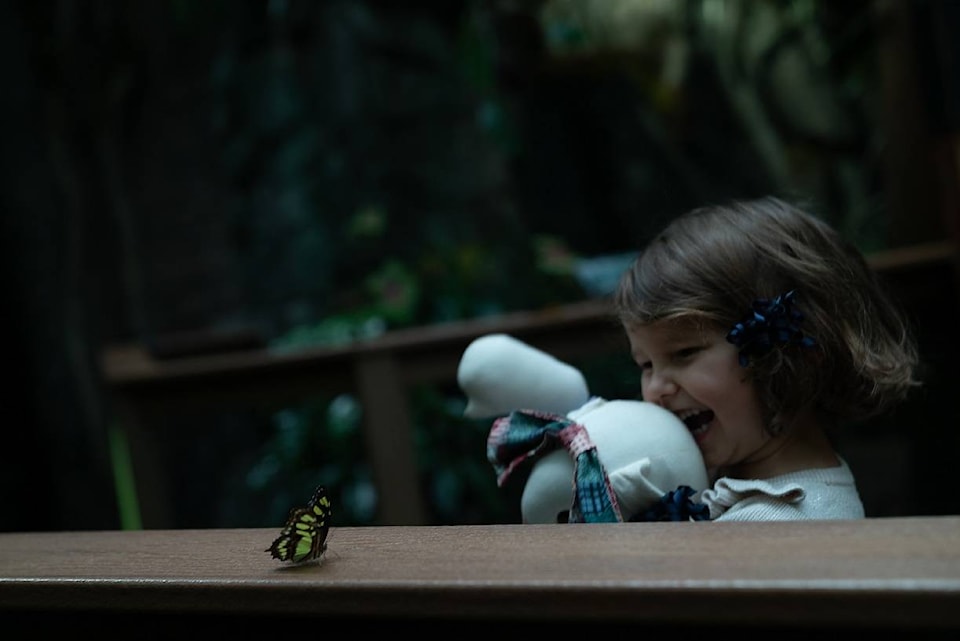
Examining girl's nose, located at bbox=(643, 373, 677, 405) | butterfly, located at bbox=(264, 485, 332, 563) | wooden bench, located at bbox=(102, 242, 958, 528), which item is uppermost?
butterfly, located at bbox=(264, 485, 332, 563)

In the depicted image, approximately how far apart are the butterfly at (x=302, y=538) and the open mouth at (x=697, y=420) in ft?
2.06

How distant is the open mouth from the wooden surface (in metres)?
A: 0.56

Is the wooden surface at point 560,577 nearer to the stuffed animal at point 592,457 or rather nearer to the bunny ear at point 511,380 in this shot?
the stuffed animal at point 592,457

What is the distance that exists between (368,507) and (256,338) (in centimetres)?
150

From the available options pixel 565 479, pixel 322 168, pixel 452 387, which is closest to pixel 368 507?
pixel 452 387

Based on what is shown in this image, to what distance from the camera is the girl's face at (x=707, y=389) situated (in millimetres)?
1327

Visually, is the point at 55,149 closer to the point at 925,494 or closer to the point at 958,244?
the point at 958,244

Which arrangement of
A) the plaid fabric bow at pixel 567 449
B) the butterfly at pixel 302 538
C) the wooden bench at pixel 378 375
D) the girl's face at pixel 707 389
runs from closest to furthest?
the butterfly at pixel 302 538, the plaid fabric bow at pixel 567 449, the girl's face at pixel 707 389, the wooden bench at pixel 378 375

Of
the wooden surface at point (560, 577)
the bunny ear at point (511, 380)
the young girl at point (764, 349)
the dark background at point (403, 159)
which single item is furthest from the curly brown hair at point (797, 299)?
the dark background at point (403, 159)

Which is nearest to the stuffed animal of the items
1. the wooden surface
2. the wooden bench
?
the wooden surface

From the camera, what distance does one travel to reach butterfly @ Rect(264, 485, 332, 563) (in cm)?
82

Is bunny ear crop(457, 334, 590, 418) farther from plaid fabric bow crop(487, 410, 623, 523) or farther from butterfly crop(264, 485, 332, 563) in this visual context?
butterfly crop(264, 485, 332, 563)

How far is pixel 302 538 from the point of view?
0.83m

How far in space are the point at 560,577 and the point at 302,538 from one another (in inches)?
10.0
